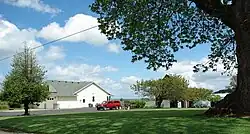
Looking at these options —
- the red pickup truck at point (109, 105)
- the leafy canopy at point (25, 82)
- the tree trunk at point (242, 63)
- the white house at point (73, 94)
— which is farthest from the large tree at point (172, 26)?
the white house at point (73, 94)

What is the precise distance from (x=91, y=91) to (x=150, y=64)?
3054 inches

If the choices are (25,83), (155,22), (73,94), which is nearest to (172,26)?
(155,22)

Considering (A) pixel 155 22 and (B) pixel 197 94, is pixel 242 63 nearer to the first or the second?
(A) pixel 155 22

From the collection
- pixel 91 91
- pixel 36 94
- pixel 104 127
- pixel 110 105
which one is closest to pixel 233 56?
pixel 104 127

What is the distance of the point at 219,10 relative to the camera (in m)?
20.0

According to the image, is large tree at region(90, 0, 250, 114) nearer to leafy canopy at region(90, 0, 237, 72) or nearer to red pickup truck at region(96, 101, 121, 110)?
leafy canopy at region(90, 0, 237, 72)

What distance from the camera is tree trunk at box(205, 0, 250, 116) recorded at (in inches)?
732

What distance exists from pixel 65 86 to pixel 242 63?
80902 mm

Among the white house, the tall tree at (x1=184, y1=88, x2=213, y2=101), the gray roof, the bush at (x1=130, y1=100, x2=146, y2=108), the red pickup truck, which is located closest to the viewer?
the red pickup truck

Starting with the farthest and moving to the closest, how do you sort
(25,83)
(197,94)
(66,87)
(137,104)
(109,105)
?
(66,87) → (197,94) → (137,104) → (109,105) → (25,83)

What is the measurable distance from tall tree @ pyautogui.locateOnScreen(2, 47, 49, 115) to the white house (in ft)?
137

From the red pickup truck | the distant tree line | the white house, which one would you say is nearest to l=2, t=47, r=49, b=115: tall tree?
the red pickup truck

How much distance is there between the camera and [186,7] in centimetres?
2111

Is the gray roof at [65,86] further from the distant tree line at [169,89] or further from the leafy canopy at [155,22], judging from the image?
the leafy canopy at [155,22]
